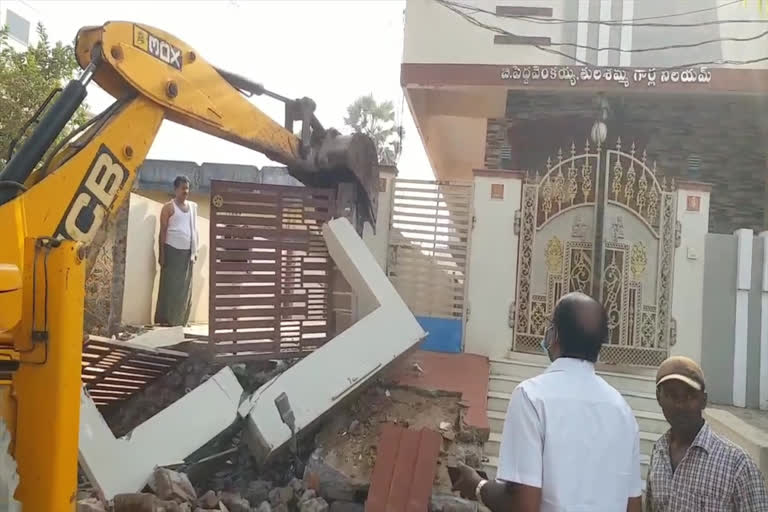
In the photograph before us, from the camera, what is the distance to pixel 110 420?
202 inches

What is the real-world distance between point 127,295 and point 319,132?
3.93 metres

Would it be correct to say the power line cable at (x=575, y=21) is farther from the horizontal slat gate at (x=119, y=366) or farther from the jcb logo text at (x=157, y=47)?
the horizontal slat gate at (x=119, y=366)

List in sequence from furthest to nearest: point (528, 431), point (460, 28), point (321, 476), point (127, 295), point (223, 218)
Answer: point (460, 28) < point (127, 295) < point (223, 218) < point (321, 476) < point (528, 431)

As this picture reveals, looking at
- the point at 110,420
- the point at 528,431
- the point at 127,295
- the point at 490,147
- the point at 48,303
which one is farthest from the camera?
the point at 490,147

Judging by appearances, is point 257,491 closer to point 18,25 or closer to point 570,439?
point 570,439

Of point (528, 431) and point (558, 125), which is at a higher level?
point (558, 125)

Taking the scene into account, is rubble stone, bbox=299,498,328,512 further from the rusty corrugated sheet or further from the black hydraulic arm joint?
the black hydraulic arm joint

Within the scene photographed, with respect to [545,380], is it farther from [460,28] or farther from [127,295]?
[460,28]

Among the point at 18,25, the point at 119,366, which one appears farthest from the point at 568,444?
the point at 18,25

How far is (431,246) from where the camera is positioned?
758cm

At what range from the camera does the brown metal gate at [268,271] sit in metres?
5.54

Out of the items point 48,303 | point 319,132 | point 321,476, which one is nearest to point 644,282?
point 319,132

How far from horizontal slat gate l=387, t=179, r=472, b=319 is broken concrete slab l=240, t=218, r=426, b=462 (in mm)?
1952

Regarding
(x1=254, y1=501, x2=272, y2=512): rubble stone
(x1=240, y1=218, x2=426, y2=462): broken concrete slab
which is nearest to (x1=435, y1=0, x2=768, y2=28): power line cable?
(x1=240, y1=218, x2=426, y2=462): broken concrete slab
